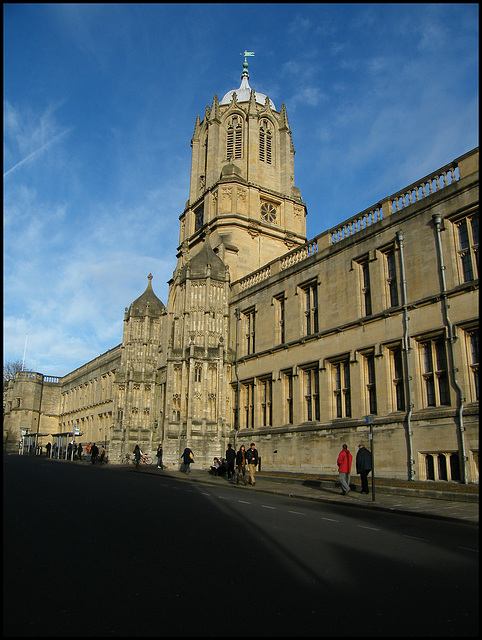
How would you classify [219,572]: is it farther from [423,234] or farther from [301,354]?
[301,354]

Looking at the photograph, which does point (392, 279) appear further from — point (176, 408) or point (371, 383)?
point (176, 408)

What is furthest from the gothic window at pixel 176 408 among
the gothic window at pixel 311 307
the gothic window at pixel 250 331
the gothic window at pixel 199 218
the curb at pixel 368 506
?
the gothic window at pixel 199 218

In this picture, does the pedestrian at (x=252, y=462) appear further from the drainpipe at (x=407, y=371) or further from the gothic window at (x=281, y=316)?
the gothic window at (x=281, y=316)

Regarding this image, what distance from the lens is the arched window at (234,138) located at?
39.9m

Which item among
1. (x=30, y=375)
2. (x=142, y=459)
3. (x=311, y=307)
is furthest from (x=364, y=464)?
(x=30, y=375)

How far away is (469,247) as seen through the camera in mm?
17172

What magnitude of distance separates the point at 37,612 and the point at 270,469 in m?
21.3

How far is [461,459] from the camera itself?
15.8 meters

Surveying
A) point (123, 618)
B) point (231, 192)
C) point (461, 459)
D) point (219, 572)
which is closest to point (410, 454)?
point (461, 459)

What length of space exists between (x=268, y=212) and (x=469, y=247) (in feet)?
75.5

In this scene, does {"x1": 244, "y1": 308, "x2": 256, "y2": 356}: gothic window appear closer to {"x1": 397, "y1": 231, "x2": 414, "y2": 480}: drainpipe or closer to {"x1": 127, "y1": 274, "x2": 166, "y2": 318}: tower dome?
{"x1": 397, "y1": 231, "x2": 414, "y2": 480}: drainpipe

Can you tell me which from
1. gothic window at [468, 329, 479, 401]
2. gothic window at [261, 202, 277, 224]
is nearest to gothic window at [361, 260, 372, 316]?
gothic window at [468, 329, 479, 401]

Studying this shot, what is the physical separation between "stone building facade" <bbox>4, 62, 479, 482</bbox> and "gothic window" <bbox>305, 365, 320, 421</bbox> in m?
0.07

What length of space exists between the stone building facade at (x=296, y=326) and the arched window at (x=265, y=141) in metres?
0.10
